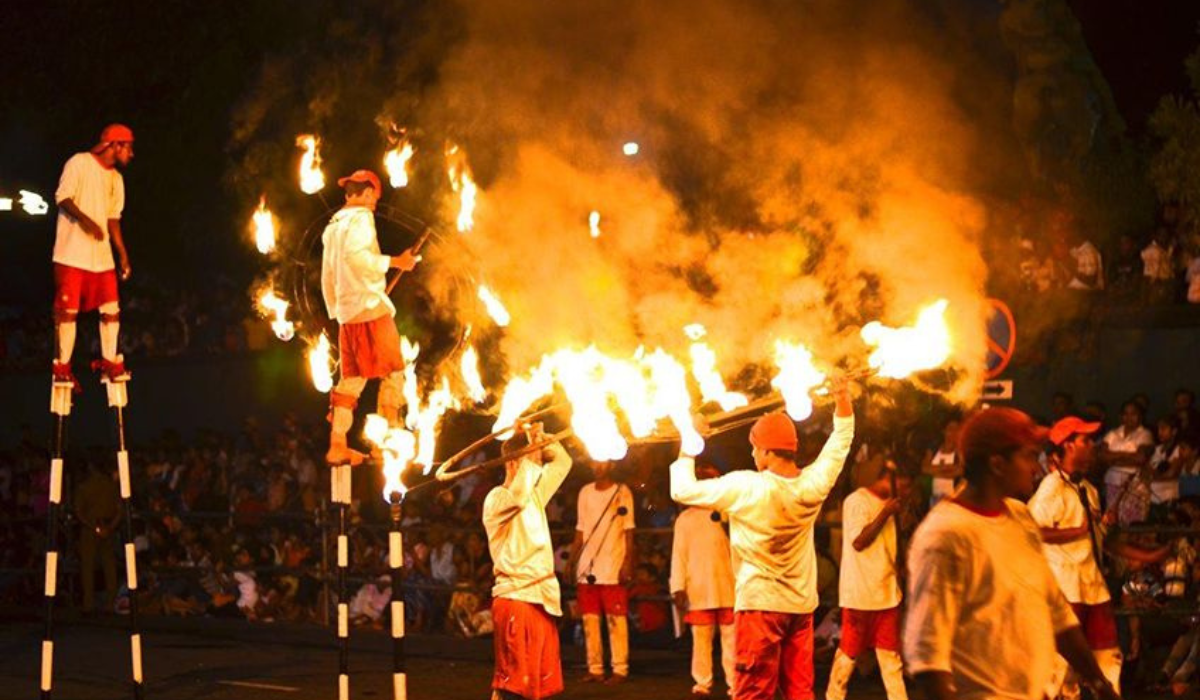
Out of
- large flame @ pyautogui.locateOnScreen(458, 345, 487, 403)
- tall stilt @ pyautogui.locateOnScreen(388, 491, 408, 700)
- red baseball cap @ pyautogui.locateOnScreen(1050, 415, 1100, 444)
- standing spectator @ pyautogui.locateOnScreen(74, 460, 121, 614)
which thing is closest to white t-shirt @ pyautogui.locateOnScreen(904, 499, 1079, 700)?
tall stilt @ pyautogui.locateOnScreen(388, 491, 408, 700)

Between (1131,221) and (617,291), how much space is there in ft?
15.8

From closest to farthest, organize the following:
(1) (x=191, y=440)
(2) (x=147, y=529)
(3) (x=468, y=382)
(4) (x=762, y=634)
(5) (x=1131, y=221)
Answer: (4) (x=762, y=634), (3) (x=468, y=382), (5) (x=1131, y=221), (2) (x=147, y=529), (1) (x=191, y=440)

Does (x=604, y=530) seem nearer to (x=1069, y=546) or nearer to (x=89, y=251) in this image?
(x=1069, y=546)

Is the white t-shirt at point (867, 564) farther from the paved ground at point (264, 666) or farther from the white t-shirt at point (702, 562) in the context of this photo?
the white t-shirt at point (702, 562)

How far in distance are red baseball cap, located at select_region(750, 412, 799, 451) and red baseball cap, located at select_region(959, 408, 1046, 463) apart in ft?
12.0

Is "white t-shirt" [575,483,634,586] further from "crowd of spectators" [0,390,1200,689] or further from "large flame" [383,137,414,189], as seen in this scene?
"large flame" [383,137,414,189]

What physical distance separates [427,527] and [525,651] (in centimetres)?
578

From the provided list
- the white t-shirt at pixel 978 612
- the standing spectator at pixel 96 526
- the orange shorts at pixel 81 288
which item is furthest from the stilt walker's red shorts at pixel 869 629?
the standing spectator at pixel 96 526

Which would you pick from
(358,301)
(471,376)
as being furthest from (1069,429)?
(358,301)

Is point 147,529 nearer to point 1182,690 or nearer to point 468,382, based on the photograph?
point 468,382

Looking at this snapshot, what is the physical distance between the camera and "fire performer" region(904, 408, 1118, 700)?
5316 millimetres

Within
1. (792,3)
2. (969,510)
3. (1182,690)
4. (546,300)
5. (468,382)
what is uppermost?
(792,3)

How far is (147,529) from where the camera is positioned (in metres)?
18.8

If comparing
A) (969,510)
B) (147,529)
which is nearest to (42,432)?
(147,529)
